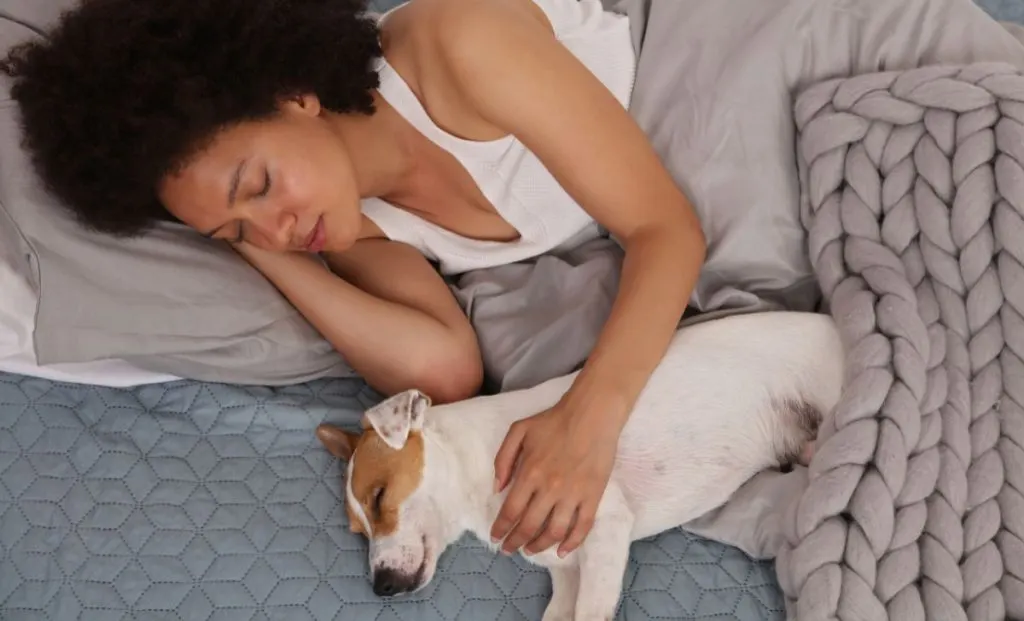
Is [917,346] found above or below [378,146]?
below

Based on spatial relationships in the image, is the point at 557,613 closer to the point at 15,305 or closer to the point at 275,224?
the point at 275,224

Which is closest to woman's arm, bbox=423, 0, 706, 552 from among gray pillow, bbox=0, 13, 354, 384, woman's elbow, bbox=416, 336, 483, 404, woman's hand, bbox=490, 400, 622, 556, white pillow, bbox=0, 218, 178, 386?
woman's hand, bbox=490, 400, 622, 556

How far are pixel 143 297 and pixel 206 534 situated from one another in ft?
1.10

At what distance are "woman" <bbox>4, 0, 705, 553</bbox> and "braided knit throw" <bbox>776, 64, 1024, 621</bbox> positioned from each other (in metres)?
0.22

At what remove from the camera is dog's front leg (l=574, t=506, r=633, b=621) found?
106 cm

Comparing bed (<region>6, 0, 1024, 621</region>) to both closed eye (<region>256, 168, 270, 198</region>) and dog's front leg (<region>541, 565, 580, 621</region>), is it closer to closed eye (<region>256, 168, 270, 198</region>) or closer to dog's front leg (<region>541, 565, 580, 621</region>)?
dog's front leg (<region>541, 565, 580, 621</region>)

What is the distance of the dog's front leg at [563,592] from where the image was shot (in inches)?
43.2

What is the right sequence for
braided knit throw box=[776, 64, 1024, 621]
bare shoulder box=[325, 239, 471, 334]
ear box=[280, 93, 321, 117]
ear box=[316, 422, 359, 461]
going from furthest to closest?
bare shoulder box=[325, 239, 471, 334] < ear box=[316, 422, 359, 461] < ear box=[280, 93, 321, 117] < braided knit throw box=[776, 64, 1024, 621]

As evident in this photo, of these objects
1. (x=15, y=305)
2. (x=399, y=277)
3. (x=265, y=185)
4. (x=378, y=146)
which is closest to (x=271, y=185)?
(x=265, y=185)

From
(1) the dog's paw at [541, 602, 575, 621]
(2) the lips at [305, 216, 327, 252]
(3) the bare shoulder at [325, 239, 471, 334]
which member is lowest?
(1) the dog's paw at [541, 602, 575, 621]

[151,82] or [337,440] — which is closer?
[151,82]

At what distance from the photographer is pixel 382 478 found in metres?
1.17

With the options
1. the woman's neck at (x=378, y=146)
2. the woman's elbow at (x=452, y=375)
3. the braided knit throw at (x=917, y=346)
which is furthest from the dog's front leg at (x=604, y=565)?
the woman's neck at (x=378, y=146)

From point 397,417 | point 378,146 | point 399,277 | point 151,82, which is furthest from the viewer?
point 399,277
